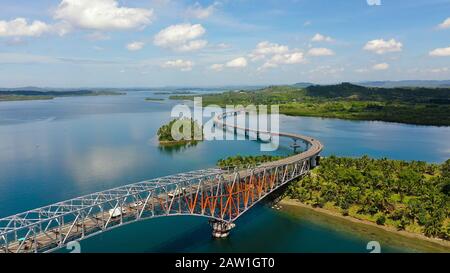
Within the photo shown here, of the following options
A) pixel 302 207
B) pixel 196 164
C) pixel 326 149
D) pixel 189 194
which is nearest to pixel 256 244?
pixel 189 194

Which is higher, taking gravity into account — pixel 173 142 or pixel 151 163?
pixel 173 142

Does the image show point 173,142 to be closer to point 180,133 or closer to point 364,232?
point 180,133

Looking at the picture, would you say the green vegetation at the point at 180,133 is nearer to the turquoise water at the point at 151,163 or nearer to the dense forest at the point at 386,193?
the turquoise water at the point at 151,163

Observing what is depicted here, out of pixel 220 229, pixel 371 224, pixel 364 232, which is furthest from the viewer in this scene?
pixel 371 224

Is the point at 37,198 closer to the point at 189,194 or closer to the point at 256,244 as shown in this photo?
the point at 189,194

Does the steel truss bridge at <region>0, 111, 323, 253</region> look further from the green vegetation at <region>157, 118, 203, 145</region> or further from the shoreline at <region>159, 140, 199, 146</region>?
the green vegetation at <region>157, 118, 203, 145</region>

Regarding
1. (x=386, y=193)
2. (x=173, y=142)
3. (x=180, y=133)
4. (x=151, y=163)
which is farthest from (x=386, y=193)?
(x=180, y=133)

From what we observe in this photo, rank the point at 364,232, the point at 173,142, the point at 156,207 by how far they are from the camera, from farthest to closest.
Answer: the point at 173,142 < the point at 364,232 < the point at 156,207

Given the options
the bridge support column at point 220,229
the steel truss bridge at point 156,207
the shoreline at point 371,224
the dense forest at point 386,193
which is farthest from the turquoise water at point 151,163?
the dense forest at point 386,193
